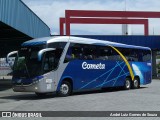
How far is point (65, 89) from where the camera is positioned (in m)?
20.3

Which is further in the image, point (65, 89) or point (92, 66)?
point (92, 66)

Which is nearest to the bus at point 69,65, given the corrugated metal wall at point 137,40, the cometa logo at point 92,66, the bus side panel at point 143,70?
the cometa logo at point 92,66

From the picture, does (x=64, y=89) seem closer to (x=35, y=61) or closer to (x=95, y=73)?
(x=35, y=61)

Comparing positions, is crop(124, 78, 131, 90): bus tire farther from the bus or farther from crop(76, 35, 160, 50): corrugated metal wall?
crop(76, 35, 160, 50): corrugated metal wall

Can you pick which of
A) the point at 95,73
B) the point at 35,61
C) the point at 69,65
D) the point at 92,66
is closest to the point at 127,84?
the point at 95,73

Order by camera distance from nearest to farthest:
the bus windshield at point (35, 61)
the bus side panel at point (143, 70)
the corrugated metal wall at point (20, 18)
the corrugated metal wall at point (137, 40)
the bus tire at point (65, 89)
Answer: the bus windshield at point (35, 61), the corrugated metal wall at point (20, 18), the bus tire at point (65, 89), the bus side panel at point (143, 70), the corrugated metal wall at point (137, 40)

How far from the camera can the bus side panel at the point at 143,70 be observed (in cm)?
2682

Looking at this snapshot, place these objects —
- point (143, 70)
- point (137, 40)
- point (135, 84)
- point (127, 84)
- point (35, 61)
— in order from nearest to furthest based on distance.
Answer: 1. point (35, 61)
2. point (127, 84)
3. point (135, 84)
4. point (143, 70)
5. point (137, 40)

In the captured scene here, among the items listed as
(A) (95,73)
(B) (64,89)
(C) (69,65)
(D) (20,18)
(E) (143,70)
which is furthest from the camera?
(E) (143,70)

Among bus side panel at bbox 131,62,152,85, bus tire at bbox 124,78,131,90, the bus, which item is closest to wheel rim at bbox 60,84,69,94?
the bus

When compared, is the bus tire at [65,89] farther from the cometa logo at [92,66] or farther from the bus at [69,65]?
the cometa logo at [92,66]

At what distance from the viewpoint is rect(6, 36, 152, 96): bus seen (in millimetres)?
19016

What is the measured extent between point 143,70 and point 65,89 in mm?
9050

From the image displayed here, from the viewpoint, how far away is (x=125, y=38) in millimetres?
47906
